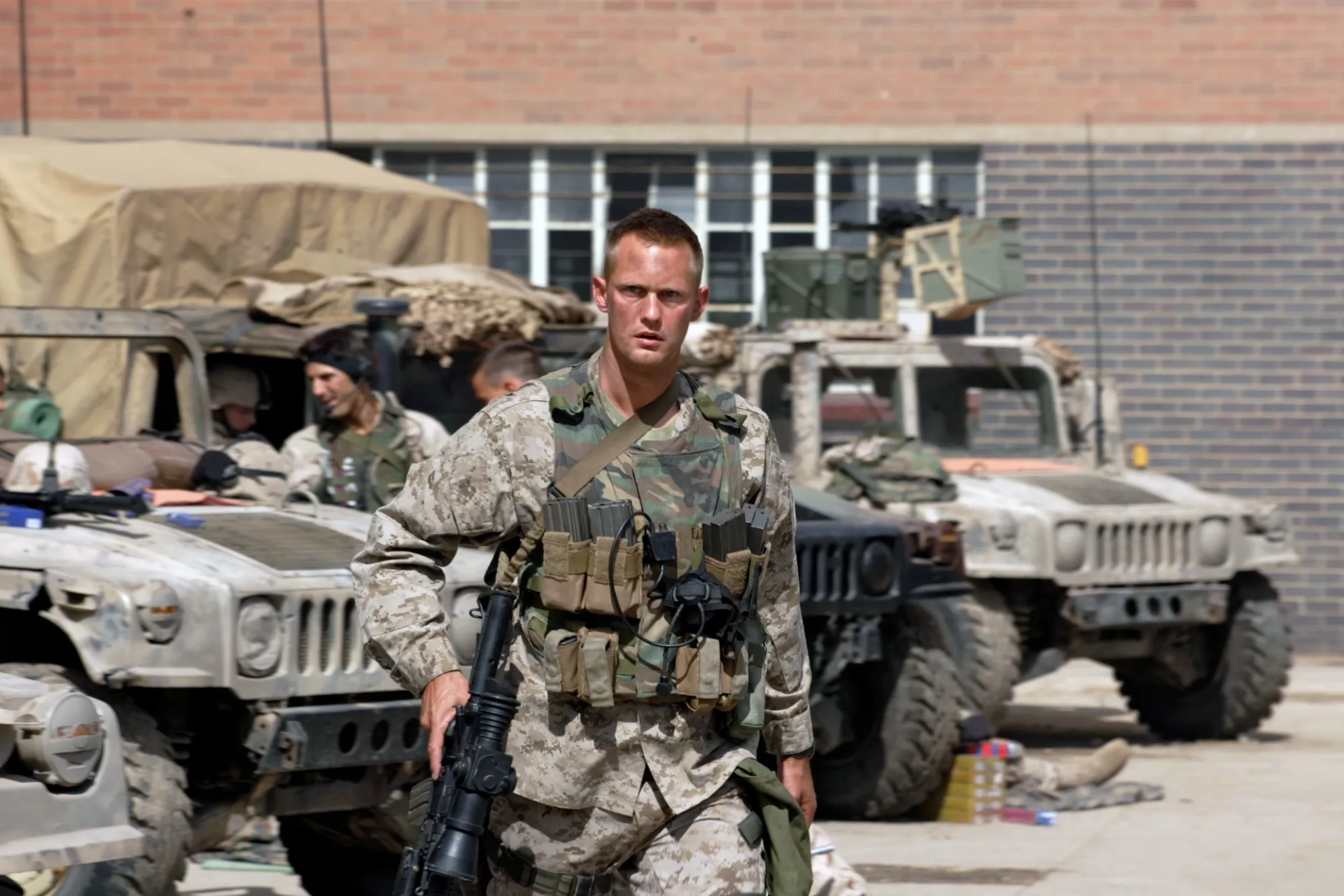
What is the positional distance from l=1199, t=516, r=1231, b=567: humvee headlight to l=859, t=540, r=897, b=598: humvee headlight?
2.76 meters

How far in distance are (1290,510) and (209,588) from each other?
→ 11.4m

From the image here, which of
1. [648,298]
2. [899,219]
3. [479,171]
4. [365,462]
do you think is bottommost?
[365,462]

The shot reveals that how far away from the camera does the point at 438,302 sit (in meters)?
9.30

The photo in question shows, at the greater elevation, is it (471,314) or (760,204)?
(760,204)

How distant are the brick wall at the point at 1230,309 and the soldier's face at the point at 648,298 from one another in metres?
12.5

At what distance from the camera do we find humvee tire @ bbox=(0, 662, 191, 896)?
17.1 ft

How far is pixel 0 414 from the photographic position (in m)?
6.89

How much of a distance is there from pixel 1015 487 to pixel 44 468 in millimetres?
5205

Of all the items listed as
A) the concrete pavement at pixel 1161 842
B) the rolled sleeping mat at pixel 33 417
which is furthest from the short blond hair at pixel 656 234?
the concrete pavement at pixel 1161 842

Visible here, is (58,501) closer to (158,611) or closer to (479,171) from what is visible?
(158,611)

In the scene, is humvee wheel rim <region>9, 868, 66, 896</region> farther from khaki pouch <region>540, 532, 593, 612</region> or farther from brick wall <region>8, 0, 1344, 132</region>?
brick wall <region>8, 0, 1344, 132</region>

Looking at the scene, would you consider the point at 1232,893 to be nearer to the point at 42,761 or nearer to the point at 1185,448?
the point at 42,761

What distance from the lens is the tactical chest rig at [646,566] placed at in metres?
3.52

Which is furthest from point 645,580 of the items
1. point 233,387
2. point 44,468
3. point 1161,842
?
point 233,387
